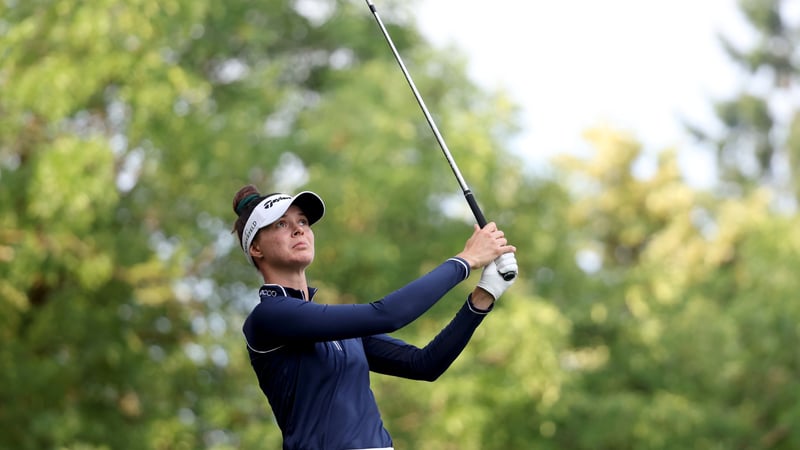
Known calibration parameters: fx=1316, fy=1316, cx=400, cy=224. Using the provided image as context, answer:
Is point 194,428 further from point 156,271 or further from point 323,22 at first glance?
point 323,22

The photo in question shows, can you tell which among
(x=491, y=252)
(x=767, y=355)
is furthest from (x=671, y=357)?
(x=491, y=252)

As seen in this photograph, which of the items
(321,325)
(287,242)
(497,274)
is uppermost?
(287,242)

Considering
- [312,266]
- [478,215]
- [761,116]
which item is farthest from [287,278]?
[761,116]

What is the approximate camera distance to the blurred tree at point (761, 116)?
135ft

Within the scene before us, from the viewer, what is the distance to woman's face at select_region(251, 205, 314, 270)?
3.90 meters

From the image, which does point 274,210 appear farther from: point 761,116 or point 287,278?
point 761,116

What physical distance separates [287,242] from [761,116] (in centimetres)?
4090

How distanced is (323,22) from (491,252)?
727 inches

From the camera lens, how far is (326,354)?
3.80m

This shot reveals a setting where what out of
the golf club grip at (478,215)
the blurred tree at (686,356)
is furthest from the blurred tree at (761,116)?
the golf club grip at (478,215)

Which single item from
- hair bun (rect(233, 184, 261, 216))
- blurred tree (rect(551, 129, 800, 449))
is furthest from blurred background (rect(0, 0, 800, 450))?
hair bun (rect(233, 184, 261, 216))

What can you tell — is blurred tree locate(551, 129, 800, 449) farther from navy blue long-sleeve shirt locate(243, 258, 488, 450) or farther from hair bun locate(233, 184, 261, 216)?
navy blue long-sleeve shirt locate(243, 258, 488, 450)

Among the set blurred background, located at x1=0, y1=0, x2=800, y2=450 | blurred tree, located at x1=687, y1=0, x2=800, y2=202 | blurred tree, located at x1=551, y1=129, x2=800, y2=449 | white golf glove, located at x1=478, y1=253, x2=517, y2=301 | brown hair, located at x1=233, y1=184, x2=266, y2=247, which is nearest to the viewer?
white golf glove, located at x1=478, y1=253, x2=517, y2=301

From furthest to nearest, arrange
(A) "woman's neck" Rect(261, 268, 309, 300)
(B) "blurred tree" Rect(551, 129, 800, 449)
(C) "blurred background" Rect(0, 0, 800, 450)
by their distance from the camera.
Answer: (B) "blurred tree" Rect(551, 129, 800, 449) → (C) "blurred background" Rect(0, 0, 800, 450) → (A) "woman's neck" Rect(261, 268, 309, 300)
